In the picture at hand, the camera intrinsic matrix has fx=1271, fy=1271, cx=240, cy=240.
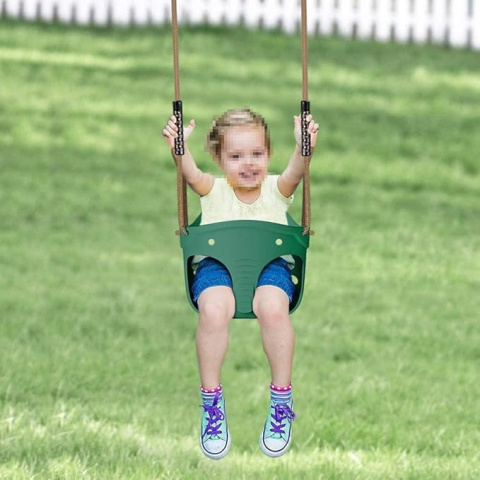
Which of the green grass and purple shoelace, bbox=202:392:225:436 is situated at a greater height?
purple shoelace, bbox=202:392:225:436

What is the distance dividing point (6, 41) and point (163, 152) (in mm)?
4836

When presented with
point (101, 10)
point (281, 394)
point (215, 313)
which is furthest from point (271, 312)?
point (101, 10)

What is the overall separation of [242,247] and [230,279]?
0.34ft

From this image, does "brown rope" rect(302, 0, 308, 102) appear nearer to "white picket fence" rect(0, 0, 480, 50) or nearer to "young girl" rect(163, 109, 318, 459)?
"young girl" rect(163, 109, 318, 459)

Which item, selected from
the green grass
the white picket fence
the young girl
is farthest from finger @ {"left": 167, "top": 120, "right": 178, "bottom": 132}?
the white picket fence

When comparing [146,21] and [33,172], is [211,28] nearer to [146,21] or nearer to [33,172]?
[146,21]

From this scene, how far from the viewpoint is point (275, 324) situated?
3.77 m

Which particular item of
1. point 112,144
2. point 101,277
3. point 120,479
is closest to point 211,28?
point 112,144

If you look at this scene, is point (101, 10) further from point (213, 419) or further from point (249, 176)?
point (213, 419)

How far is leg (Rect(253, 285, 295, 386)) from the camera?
3.77 m

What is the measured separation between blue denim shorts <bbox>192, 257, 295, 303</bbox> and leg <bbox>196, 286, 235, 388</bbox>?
3 cm

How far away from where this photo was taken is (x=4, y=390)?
25.3 feet

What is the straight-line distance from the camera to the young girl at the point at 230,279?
378cm

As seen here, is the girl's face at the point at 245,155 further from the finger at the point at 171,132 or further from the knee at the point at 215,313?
the knee at the point at 215,313
